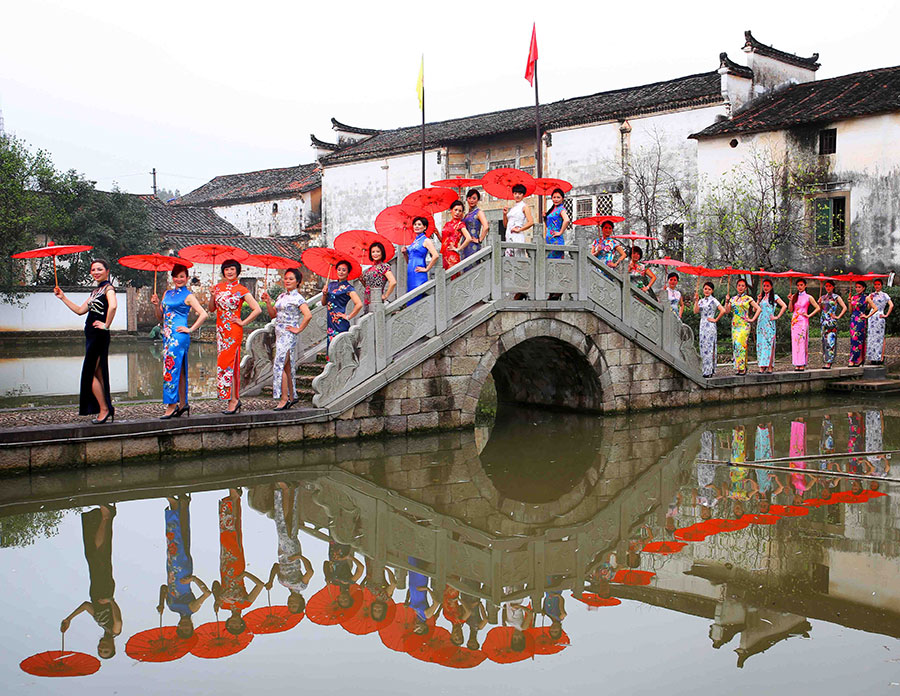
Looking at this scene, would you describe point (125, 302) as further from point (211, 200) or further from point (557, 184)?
point (557, 184)

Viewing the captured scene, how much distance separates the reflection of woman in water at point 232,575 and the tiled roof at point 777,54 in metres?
23.3

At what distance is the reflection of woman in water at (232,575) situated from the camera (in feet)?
17.3

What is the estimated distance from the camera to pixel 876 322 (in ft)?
54.0

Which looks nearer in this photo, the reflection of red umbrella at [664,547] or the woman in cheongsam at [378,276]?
the reflection of red umbrella at [664,547]

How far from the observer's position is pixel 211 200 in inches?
1656

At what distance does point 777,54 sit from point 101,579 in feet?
86.8

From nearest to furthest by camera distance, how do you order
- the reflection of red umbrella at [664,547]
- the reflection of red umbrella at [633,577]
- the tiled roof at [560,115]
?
1. the reflection of red umbrella at [633,577]
2. the reflection of red umbrella at [664,547]
3. the tiled roof at [560,115]

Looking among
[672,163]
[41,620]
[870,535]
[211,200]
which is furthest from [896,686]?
[211,200]

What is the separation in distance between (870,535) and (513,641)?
3227mm

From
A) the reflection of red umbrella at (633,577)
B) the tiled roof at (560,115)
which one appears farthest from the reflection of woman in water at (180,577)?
the tiled roof at (560,115)

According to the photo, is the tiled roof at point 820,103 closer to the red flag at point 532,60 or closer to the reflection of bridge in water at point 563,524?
the red flag at point 532,60

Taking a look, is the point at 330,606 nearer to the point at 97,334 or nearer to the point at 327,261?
the point at 97,334

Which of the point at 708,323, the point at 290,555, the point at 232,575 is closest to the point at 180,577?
the point at 232,575

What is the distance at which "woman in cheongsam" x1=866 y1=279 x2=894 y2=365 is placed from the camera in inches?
642
